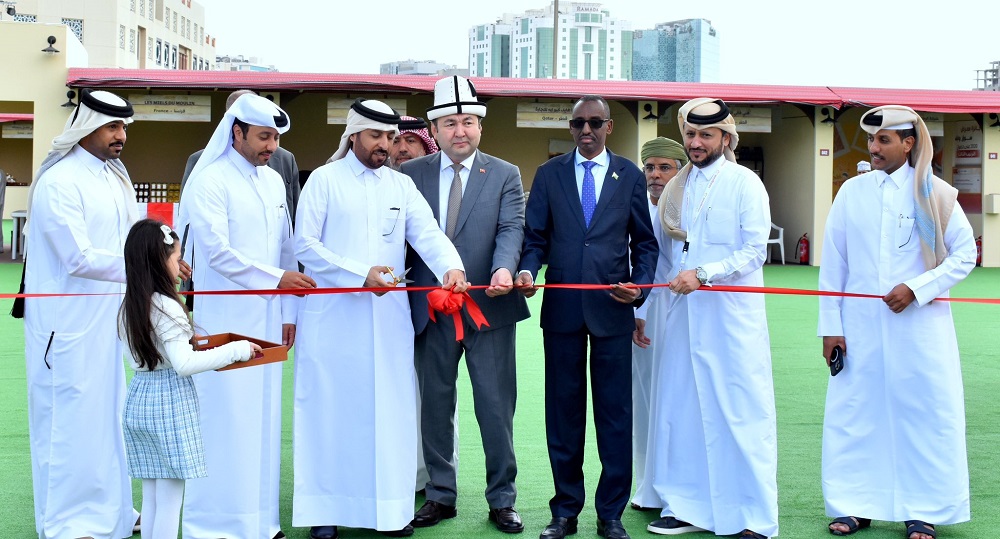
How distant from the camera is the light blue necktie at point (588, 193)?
470cm

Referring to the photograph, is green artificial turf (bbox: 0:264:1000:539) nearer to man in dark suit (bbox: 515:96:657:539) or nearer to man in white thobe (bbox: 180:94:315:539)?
man in dark suit (bbox: 515:96:657:539)

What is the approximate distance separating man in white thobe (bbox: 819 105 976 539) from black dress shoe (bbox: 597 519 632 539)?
0.93m

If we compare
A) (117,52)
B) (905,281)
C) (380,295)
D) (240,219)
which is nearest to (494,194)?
(380,295)

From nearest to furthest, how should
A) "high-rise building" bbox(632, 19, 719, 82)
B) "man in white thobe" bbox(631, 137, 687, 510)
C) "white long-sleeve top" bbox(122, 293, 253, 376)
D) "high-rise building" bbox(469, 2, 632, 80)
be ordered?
"white long-sleeve top" bbox(122, 293, 253, 376) < "man in white thobe" bbox(631, 137, 687, 510) < "high-rise building" bbox(469, 2, 632, 80) < "high-rise building" bbox(632, 19, 719, 82)

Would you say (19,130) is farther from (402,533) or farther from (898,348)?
(898,348)

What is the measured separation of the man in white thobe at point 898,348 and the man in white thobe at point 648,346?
771mm

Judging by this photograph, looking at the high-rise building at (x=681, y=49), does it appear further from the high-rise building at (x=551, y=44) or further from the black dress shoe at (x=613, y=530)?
the black dress shoe at (x=613, y=530)

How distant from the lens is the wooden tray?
12.6 ft

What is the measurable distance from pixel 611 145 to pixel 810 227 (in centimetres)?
423

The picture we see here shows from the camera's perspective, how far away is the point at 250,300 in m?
4.54

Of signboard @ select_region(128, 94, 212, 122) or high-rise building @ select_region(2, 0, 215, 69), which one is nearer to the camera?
signboard @ select_region(128, 94, 212, 122)

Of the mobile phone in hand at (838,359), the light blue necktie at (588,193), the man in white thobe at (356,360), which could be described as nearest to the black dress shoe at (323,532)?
the man in white thobe at (356,360)

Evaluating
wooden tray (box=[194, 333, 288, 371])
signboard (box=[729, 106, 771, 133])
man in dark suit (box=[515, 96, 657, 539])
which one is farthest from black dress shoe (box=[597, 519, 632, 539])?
signboard (box=[729, 106, 771, 133])

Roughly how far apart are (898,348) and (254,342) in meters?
2.77
